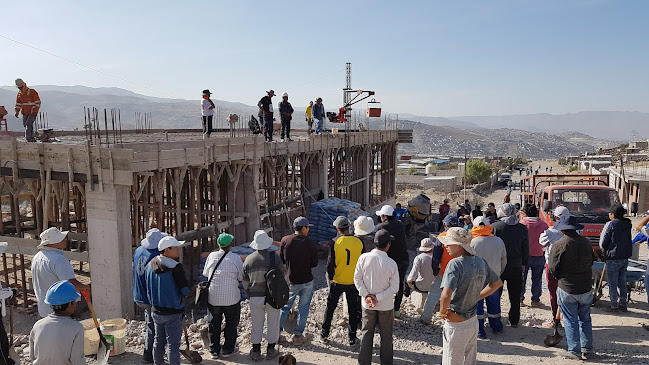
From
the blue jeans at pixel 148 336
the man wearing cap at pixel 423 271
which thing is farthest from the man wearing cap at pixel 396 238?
the blue jeans at pixel 148 336

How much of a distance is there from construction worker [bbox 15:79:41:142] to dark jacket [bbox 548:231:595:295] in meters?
10.6

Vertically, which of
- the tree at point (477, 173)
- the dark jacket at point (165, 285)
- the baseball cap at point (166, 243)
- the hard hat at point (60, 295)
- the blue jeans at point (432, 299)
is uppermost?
the baseball cap at point (166, 243)

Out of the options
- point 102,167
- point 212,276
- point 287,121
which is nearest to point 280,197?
point 287,121

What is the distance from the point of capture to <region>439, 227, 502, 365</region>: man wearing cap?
14.7ft

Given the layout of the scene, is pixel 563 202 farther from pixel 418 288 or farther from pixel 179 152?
pixel 179 152

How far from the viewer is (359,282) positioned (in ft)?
17.5

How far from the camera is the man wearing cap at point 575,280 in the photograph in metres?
5.76

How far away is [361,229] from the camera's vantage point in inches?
246

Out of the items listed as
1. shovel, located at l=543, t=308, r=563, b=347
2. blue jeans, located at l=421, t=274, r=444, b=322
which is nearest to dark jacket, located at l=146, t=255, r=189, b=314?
blue jeans, located at l=421, t=274, r=444, b=322

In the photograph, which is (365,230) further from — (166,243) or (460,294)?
(166,243)

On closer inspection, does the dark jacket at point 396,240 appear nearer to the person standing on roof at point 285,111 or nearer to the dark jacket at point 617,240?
the dark jacket at point 617,240

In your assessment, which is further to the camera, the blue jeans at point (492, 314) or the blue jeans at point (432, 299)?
the blue jeans at point (432, 299)

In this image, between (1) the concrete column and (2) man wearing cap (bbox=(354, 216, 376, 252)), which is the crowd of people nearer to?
(2) man wearing cap (bbox=(354, 216, 376, 252))

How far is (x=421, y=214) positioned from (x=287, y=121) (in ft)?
22.8
